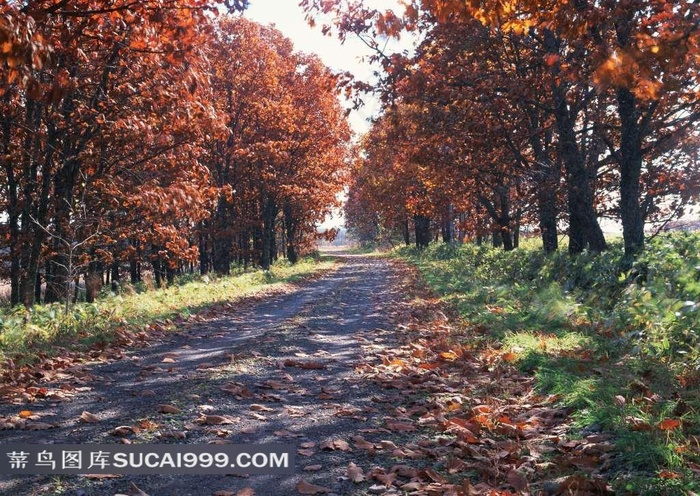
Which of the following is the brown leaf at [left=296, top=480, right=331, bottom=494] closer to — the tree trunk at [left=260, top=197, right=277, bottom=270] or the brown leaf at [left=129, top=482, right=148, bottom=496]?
the brown leaf at [left=129, top=482, right=148, bottom=496]

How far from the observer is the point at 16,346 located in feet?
24.1

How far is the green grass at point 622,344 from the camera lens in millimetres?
3529

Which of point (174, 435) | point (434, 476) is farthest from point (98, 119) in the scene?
point (434, 476)

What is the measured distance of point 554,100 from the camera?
1313cm

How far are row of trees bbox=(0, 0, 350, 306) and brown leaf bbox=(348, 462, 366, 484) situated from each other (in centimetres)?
401

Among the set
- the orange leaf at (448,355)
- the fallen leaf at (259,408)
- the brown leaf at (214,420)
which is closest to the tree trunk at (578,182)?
the orange leaf at (448,355)

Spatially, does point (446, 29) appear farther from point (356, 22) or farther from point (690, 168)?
point (690, 168)

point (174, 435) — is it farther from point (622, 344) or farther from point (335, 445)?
point (622, 344)

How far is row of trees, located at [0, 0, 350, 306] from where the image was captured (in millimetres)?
6995

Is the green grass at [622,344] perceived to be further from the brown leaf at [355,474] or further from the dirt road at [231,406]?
the dirt road at [231,406]

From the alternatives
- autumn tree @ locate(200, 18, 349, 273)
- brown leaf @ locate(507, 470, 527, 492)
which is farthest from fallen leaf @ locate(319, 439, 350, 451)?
autumn tree @ locate(200, 18, 349, 273)

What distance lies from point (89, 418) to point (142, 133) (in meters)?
9.46

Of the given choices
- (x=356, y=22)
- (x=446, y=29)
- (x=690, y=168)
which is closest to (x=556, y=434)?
(x=356, y=22)

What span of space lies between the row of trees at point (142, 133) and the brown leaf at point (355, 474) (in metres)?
4.01
